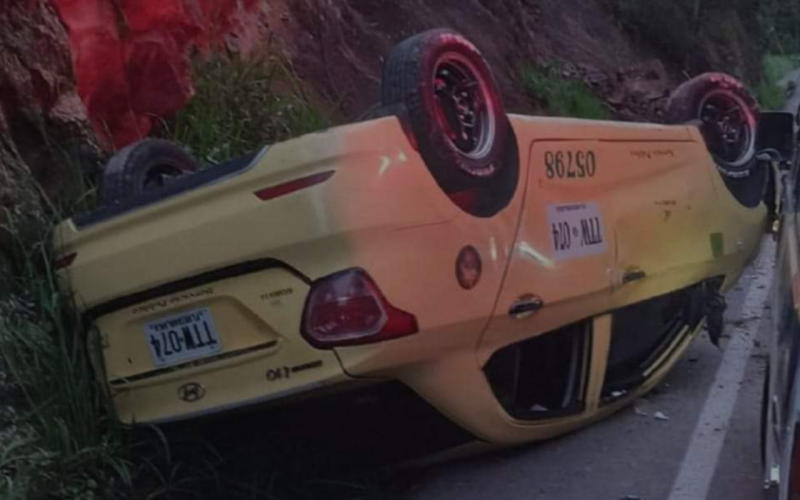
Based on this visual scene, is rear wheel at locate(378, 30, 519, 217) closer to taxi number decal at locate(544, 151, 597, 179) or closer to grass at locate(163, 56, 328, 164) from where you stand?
taxi number decal at locate(544, 151, 597, 179)

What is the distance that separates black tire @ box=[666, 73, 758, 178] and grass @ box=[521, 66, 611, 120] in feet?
25.9

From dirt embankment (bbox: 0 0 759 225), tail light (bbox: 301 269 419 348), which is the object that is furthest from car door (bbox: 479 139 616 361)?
dirt embankment (bbox: 0 0 759 225)

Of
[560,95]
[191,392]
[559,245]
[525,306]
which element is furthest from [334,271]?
[560,95]

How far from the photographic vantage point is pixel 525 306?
5371mm

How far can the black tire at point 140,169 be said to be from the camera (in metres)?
5.85

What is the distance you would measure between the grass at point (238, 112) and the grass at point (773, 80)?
1161cm

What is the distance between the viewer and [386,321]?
4.71 meters

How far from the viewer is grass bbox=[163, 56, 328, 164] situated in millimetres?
8398

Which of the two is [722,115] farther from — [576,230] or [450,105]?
[450,105]

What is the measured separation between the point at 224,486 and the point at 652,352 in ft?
8.08

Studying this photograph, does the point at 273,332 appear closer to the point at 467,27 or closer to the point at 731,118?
the point at 731,118

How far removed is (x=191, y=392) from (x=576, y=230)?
181 centimetres

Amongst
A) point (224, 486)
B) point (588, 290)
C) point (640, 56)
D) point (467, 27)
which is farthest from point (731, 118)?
point (640, 56)

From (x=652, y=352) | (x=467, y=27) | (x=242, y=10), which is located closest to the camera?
(x=652, y=352)
